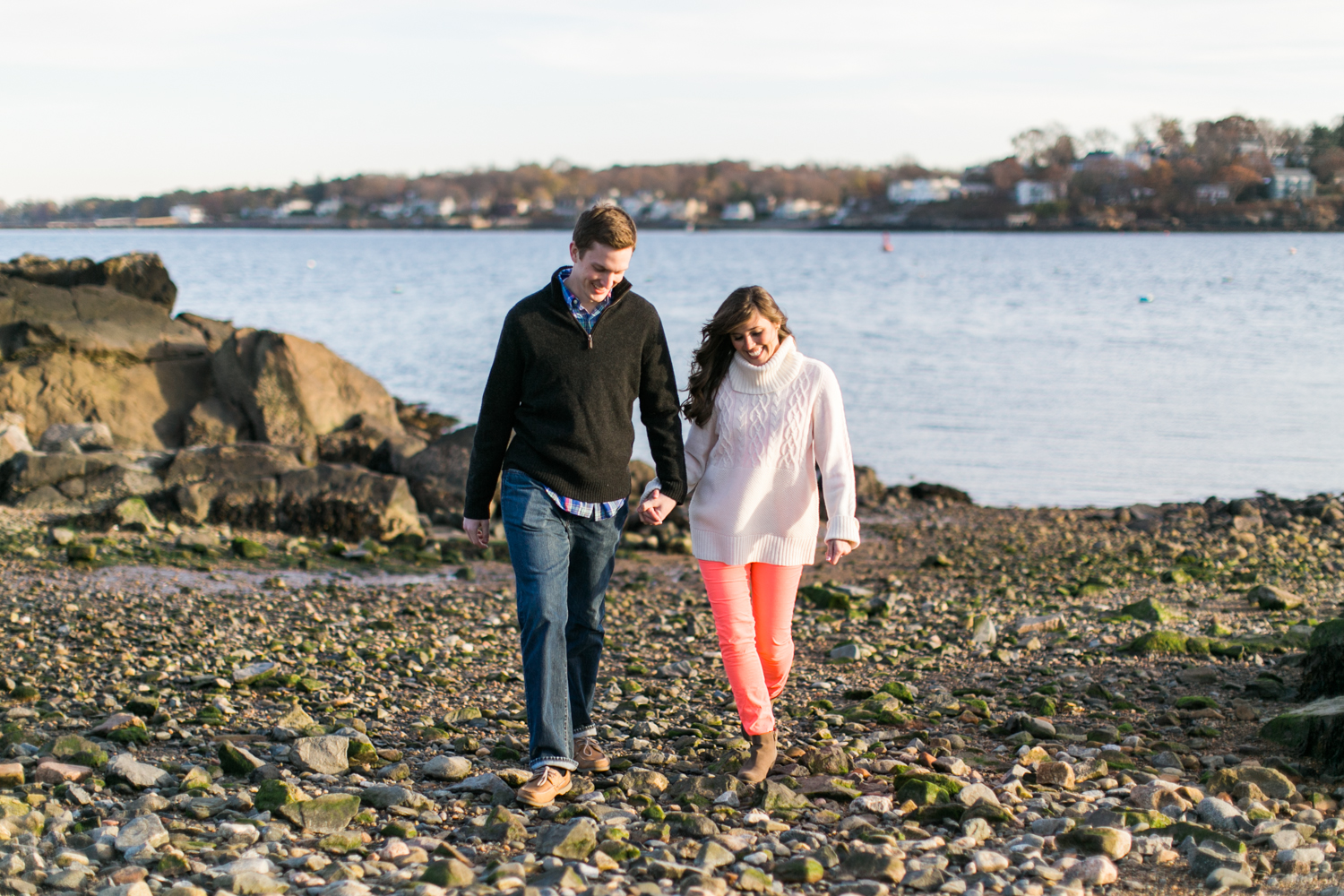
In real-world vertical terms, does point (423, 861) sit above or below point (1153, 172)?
below

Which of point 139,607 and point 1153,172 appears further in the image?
point 1153,172

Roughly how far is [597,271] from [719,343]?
2.15 feet

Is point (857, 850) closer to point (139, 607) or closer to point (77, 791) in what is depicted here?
point (77, 791)

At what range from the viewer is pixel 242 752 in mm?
5000

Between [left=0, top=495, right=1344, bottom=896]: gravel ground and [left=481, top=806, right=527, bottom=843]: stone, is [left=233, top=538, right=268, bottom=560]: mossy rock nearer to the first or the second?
[left=0, top=495, right=1344, bottom=896]: gravel ground

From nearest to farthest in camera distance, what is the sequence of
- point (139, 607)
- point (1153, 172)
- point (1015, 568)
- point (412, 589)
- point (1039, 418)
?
point (139, 607), point (412, 589), point (1015, 568), point (1039, 418), point (1153, 172)

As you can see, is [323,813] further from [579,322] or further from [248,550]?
[248,550]

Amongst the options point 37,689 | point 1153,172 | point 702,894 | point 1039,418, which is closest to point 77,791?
point 37,689

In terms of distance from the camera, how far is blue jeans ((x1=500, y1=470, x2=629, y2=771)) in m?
4.46

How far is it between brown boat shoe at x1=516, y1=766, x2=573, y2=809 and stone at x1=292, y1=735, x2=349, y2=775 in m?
0.92

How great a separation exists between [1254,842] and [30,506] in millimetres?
11793

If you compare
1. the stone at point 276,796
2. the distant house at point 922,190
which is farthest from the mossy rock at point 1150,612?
the distant house at point 922,190

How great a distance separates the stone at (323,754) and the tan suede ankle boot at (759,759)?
1.75 metres

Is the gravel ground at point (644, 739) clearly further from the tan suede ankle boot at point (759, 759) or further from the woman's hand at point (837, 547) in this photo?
the woman's hand at point (837, 547)
